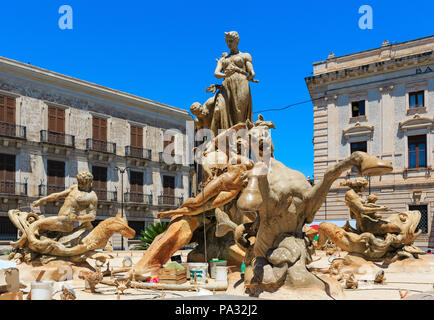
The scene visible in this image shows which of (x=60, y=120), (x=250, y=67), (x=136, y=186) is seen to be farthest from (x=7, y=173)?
(x=250, y=67)

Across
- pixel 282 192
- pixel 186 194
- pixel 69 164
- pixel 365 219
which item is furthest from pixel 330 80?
pixel 282 192

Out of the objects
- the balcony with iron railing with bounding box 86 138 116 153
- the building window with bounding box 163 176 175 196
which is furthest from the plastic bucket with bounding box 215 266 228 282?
the building window with bounding box 163 176 175 196

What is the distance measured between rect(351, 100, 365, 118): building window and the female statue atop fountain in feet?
71.0

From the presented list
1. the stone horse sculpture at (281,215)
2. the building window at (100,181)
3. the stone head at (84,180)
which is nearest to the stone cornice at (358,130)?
the building window at (100,181)

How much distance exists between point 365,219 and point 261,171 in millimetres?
3674

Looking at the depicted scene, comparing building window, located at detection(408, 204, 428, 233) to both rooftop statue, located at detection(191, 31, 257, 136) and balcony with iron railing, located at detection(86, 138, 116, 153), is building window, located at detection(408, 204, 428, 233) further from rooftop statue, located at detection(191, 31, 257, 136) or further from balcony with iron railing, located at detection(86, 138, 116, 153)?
balcony with iron railing, located at detection(86, 138, 116, 153)

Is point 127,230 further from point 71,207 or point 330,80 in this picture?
point 330,80

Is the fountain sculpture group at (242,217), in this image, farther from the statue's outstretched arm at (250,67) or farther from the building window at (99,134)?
the building window at (99,134)

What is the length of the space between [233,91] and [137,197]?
90.1 feet

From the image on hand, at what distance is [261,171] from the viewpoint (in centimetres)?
455

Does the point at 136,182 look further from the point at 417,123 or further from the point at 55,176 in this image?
the point at 417,123

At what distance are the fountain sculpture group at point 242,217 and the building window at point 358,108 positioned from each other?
21688 millimetres

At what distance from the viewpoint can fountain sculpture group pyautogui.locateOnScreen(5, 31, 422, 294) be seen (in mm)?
4719
